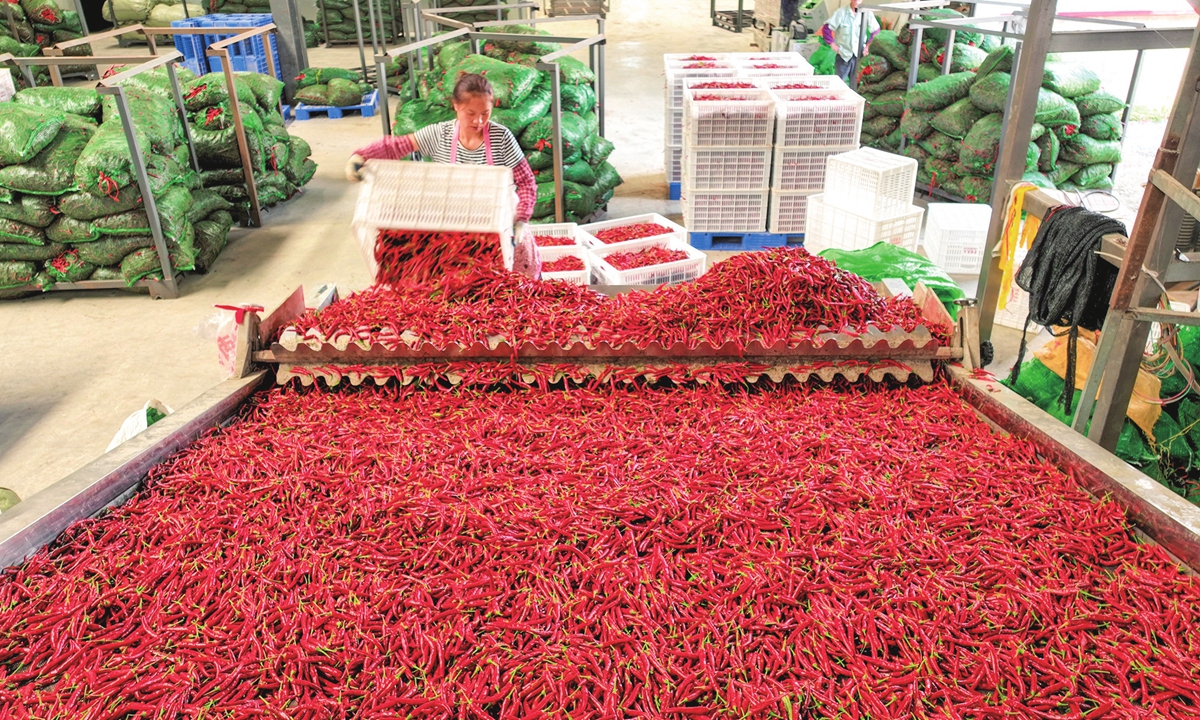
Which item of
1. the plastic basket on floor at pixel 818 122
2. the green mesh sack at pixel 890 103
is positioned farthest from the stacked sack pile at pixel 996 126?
the plastic basket on floor at pixel 818 122

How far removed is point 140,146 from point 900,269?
5793 millimetres

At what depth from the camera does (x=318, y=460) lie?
2.83 meters

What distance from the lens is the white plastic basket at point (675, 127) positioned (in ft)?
27.6

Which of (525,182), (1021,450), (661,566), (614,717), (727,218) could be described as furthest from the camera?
(727,218)

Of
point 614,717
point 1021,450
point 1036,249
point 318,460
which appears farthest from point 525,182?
point 614,717

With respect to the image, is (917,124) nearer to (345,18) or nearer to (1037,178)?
(1037,178)

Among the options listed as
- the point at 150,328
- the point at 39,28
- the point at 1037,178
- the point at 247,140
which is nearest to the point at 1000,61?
the point at 1037,178

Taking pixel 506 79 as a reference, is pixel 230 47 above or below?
below

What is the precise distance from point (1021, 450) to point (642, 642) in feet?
5.32

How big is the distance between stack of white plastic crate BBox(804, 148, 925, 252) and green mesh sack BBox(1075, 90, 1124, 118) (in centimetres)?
249

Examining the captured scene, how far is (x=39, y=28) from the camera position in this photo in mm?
14594

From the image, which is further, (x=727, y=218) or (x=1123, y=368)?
(x=727, y=218)

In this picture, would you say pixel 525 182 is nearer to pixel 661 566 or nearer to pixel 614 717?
pixel 661 566

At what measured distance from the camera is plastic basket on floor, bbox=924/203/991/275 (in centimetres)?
651
